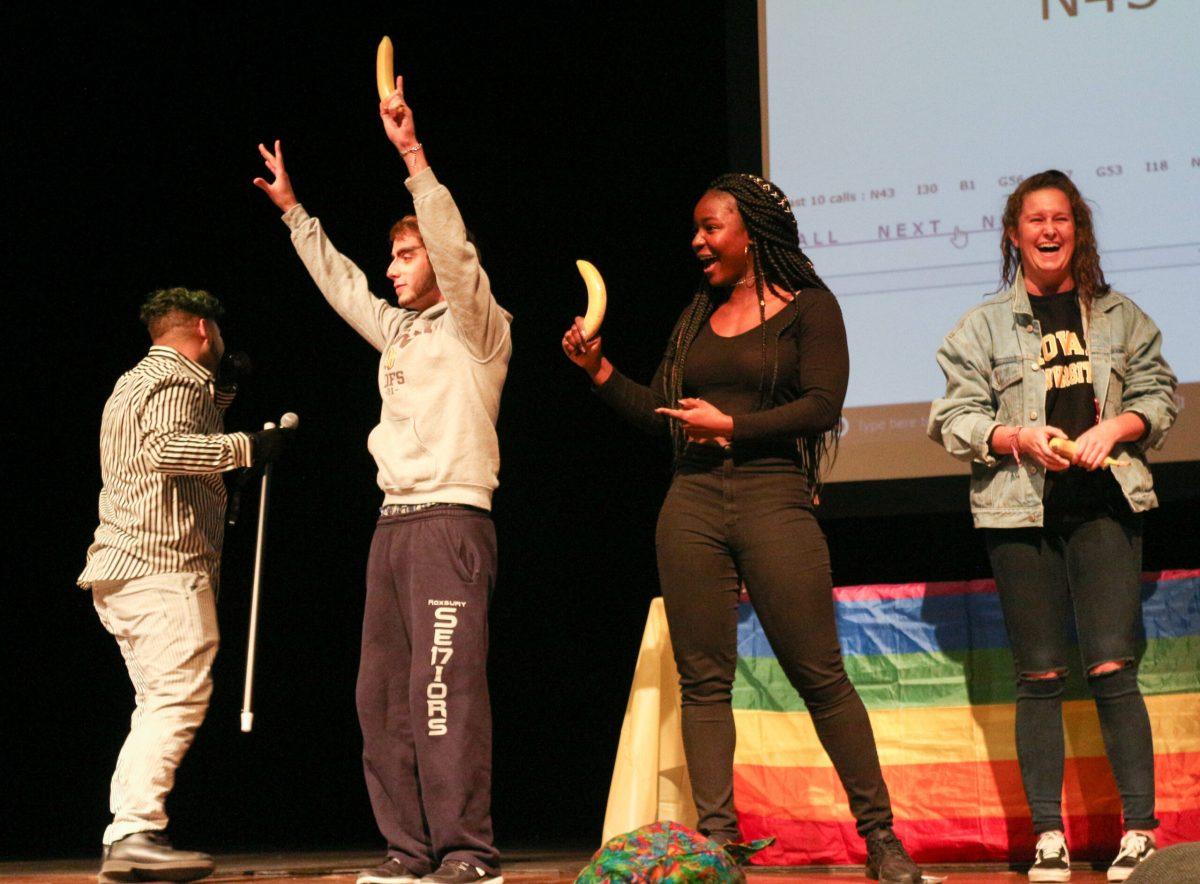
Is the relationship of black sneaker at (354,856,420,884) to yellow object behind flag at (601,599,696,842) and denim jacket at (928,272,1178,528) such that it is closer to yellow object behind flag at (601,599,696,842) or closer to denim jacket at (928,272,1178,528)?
yellow object behind flag at (601,599,696,842)

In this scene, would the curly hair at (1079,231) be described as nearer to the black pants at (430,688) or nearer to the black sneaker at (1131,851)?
the black sneaker at (1131,851)

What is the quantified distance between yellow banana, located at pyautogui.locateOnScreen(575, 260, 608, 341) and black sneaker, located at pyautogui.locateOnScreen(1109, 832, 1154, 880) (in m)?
1.41

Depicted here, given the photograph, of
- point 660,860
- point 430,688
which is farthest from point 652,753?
point 660,860

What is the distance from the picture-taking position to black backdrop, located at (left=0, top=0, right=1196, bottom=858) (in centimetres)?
485

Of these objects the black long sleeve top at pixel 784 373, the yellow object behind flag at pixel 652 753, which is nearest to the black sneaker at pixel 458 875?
the yellow object behind flag at pixel 652 753

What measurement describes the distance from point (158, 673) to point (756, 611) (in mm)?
1469

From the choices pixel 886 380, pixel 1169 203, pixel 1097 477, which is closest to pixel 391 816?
pixel 1097 477

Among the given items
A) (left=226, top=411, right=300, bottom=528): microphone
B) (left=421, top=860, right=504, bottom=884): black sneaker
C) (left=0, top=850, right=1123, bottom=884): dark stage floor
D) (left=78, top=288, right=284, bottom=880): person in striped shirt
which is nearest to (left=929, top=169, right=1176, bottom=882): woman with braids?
(left=0, top=850, right=1123, bottom=884): dark stage floor

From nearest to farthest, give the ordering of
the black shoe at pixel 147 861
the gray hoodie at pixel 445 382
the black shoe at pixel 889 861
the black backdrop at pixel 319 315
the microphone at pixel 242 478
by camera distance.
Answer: the black shoe at pixel 889 861 → the gray hoodie at pixel 445 382 → the black shoe at pixel 147 861 → the microphone at pixel 242 478 → the black backdrop at pixel 319 315

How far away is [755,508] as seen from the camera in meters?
2.67

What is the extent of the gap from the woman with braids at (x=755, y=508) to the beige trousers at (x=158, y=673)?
1180mm

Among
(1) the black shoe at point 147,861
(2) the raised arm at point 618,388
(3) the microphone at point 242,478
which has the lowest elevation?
(1) the black shoe at point 147,861

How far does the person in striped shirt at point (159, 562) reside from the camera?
10.7ft

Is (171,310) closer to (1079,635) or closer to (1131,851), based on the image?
(1079,635)
